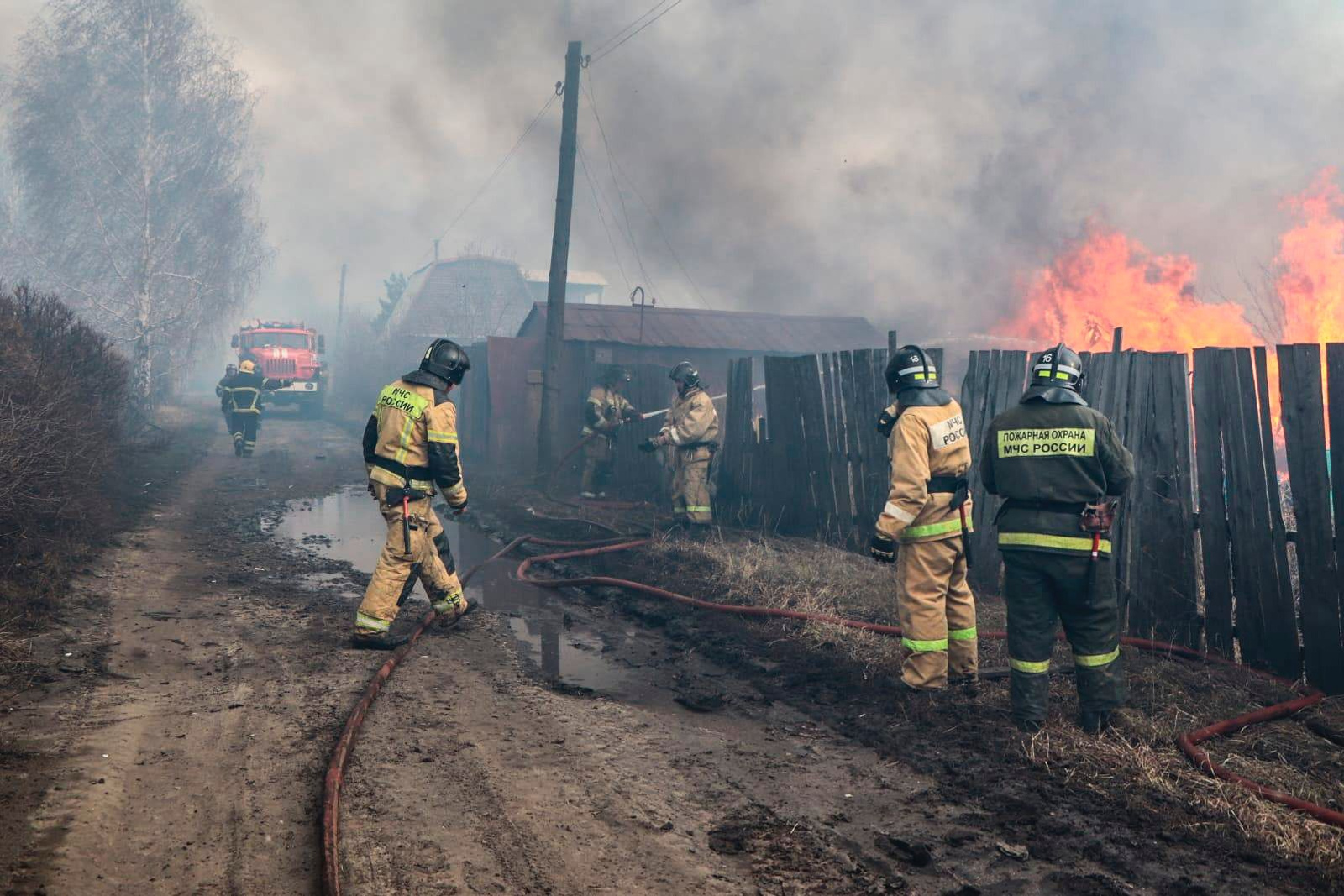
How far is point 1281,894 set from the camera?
9.77 ft

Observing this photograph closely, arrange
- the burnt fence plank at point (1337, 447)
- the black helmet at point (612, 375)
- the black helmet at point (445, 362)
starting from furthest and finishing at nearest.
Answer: the black helmet at point (612, 375) → the black helmet at point (445, 362) → the burnt fence plank at point (1337, 447)

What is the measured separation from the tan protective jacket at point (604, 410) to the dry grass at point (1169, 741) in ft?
19.3

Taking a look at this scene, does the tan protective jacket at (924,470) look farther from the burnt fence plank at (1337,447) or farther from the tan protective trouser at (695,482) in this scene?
the tan protective trouser at (695,482)

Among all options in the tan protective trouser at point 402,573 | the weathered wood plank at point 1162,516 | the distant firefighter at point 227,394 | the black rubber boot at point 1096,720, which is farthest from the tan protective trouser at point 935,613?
the distant firefighter at point 227,394

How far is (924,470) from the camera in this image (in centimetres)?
500

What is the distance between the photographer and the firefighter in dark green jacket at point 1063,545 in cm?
442

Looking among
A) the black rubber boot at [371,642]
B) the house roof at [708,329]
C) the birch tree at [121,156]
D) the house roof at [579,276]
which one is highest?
the house roof at [579,276]

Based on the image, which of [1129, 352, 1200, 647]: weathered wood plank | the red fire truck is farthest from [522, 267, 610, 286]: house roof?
[1129, 352, 1200, 647]: weathered wood plank

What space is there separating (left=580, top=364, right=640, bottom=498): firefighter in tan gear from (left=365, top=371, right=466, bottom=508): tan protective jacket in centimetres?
679

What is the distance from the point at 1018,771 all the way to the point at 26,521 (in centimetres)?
710

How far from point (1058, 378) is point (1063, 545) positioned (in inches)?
34.3

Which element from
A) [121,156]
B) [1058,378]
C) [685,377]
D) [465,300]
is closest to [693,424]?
[685,377]

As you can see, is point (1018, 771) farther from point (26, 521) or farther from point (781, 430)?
point (26, 521)

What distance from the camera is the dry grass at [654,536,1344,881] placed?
3461 mm
